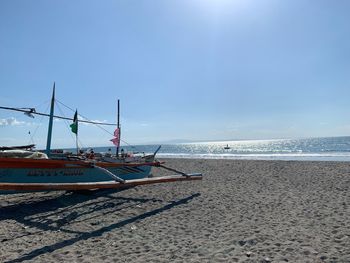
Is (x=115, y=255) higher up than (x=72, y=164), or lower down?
lower down

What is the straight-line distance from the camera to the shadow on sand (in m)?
7.20

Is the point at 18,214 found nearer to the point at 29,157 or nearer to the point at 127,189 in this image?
the point at 29,157

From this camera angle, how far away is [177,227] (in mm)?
7797

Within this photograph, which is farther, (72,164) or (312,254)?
(72,164)

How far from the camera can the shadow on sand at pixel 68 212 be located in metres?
7.20

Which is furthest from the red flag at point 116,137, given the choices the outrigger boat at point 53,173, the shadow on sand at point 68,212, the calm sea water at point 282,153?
the shadow on sand at point 68,212

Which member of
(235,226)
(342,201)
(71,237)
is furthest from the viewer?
(342,201)

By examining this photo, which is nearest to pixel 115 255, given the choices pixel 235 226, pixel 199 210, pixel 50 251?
pixel 50 251

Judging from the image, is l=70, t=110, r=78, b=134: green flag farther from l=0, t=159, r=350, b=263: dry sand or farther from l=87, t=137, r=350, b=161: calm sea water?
l=87, t=137, r=350, b=161: calm sea water

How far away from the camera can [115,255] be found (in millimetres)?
5895

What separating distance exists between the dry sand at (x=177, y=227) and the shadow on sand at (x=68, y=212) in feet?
0.07

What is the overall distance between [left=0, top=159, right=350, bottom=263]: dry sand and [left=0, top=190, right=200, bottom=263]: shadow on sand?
2 cm

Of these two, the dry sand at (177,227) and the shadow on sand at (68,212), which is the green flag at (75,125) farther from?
the shadow on sand at (68,212)

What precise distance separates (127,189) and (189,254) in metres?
8.21
